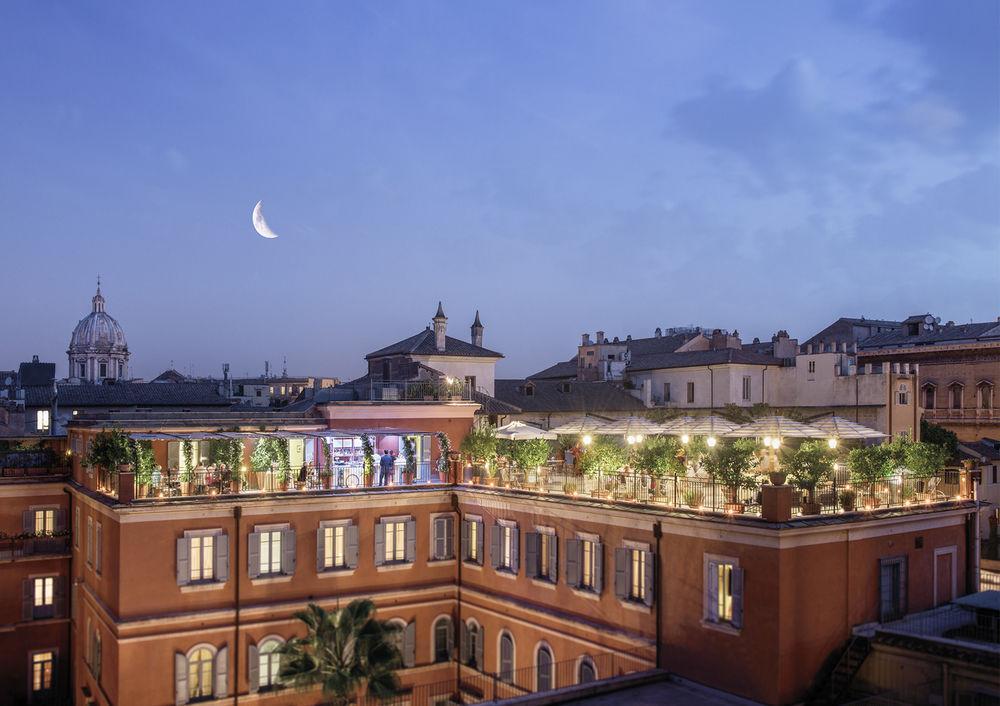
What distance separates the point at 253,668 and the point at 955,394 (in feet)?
164

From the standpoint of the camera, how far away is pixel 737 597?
22641mm

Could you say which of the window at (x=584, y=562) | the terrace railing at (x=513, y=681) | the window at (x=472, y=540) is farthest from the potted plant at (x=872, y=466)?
the window at (x=472, y=540)

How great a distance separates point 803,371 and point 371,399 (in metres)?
29.5

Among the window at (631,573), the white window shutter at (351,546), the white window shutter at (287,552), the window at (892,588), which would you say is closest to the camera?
the window at (892,588)

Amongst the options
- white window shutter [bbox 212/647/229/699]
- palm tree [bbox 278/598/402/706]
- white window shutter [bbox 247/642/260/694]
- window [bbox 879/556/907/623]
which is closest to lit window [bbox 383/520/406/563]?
white window shutter [bbox 247/642/260/694]

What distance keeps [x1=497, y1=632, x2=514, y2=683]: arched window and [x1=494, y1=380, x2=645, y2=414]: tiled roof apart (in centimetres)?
2429

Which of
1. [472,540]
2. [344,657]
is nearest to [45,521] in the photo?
[472,540]

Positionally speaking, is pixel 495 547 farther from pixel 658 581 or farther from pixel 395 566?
pixel 658 581

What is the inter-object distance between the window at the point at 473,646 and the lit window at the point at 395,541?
3.51 meters

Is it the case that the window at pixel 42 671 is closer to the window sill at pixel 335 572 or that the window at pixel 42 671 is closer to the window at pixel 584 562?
the window sill at pixel 335 572

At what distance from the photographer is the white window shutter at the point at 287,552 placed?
3053 cm

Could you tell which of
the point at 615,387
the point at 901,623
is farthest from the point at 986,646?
the point at 615,387

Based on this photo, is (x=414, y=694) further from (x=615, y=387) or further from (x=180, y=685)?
(x=615, y=387)

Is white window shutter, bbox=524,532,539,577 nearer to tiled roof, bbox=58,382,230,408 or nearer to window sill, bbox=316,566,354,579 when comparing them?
window sill, bbox=316,566,354,579
